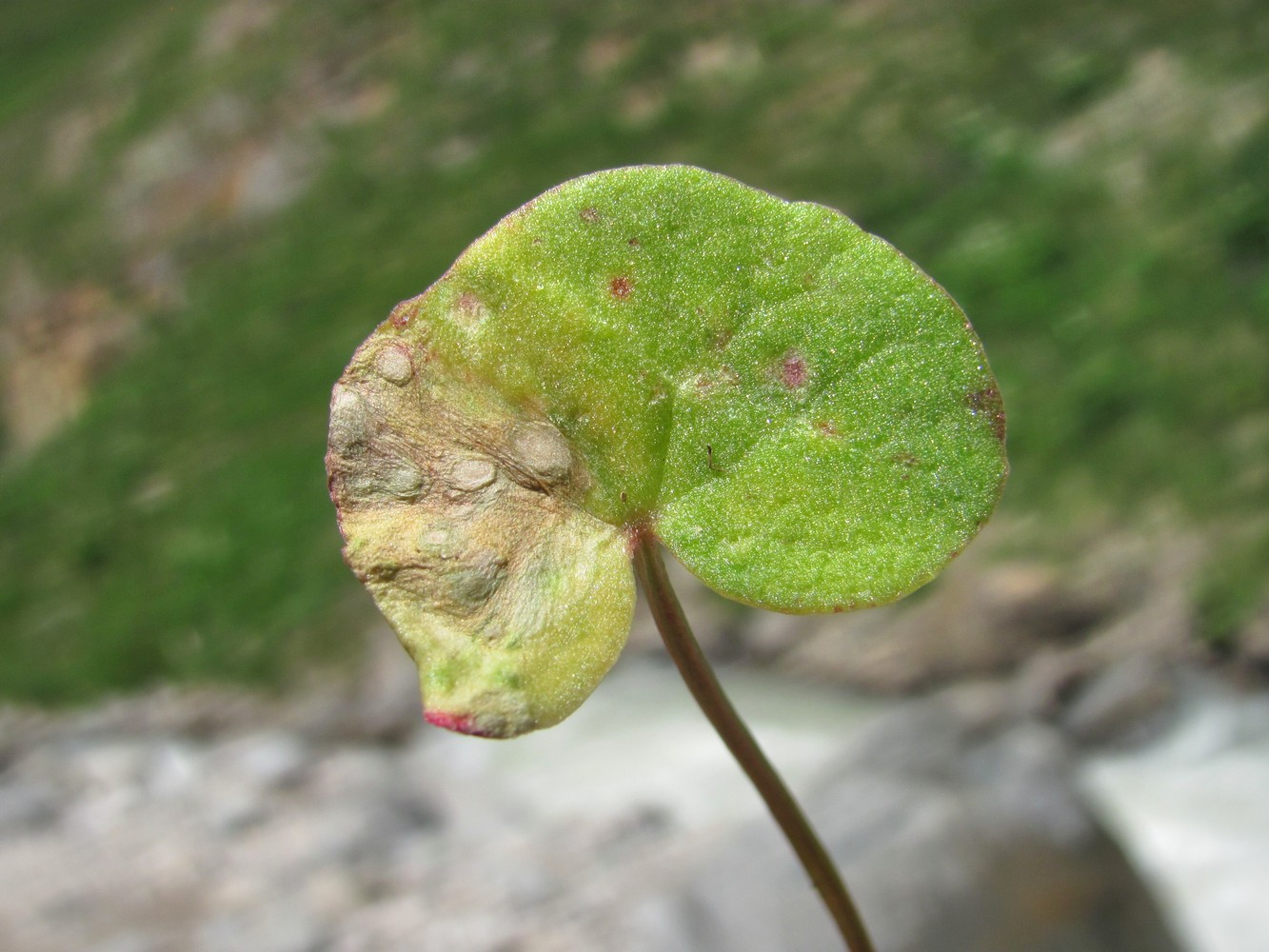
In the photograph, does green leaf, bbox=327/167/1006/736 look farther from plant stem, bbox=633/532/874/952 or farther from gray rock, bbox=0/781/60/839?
gray rock, bbox=0/781/60/839

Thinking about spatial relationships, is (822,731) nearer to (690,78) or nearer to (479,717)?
(479,717)

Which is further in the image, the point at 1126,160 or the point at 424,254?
the point at 424,254

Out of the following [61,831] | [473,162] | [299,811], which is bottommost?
[299,811]

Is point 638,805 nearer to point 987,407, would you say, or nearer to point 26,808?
point 26,808

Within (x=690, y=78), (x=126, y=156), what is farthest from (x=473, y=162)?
(x=126, y=156)

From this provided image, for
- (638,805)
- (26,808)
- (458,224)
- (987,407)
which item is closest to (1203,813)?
(638,805)

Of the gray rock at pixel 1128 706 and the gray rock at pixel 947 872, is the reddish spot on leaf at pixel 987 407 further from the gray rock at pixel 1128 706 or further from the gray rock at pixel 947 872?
the gray rock at pixel 1128 706

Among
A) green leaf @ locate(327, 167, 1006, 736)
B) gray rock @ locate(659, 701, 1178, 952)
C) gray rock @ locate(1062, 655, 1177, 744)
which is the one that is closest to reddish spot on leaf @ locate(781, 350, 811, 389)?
green leaf @ locate(327, 167, 1006, 736)
